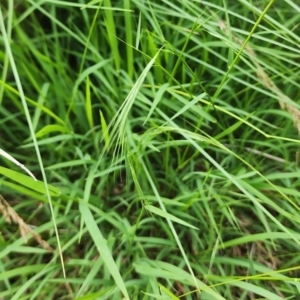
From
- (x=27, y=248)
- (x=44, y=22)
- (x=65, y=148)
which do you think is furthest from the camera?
(x=44, y=22)

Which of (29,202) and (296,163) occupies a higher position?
(296,163)

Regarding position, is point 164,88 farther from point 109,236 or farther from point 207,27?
point 109,236

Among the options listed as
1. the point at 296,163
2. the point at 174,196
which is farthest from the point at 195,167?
the point at 296,163

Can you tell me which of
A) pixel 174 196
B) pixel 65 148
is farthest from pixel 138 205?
pixel 65 148

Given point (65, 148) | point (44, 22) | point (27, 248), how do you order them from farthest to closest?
1. point (44, 22)
2. point (65, 148)
3. point (27, 248)

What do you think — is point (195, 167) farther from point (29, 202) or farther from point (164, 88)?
point (29, 202)

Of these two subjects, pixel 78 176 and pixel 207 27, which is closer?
pixel 207 27

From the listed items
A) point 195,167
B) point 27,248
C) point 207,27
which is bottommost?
point 27,248
